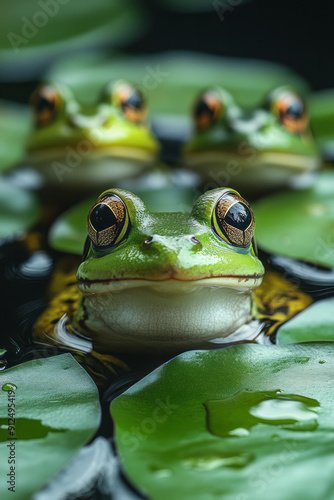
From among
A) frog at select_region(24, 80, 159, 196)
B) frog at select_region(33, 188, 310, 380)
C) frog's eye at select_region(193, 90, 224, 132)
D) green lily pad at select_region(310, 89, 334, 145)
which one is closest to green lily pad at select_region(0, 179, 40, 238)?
frog at select_region(24, 80, 159, 196)

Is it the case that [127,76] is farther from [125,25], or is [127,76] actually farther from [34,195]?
[34,195]

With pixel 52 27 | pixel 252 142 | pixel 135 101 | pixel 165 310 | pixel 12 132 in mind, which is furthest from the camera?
pixel 52 27

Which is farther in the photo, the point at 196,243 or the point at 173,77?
the point at 173,77

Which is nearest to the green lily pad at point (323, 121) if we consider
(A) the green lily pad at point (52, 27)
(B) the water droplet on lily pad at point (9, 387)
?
(A) the green lily pad at point (52, 27)

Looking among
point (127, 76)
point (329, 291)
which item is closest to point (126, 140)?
point (127, 76)

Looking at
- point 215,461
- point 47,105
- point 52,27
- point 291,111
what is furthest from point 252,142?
point 52,27

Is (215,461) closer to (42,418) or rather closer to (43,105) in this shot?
(42,418)
